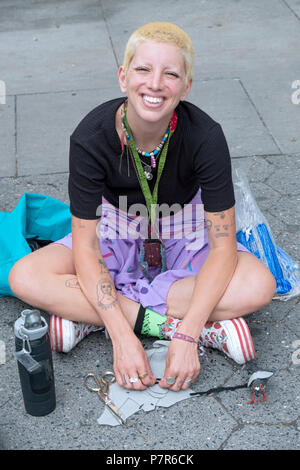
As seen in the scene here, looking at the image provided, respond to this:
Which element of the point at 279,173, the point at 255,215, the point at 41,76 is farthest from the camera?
the point at 41,76

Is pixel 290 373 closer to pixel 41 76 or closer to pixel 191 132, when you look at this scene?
pixel 191 132

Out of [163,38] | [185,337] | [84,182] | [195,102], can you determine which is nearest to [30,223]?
[84,182]

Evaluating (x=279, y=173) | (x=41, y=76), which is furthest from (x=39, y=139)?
(x=279, y=173)

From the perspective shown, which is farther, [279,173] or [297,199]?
[279,173]

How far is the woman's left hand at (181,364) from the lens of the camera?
2.37 metres

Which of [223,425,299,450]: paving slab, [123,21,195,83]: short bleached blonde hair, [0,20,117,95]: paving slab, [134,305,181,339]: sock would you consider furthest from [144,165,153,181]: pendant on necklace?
[0,20,117,95]: paving slab

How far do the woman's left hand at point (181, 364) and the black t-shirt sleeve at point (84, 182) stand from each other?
60 cm

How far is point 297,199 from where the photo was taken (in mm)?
3586

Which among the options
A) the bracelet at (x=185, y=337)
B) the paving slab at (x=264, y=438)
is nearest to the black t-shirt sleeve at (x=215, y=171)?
the bracelet at (x=185, y=337)

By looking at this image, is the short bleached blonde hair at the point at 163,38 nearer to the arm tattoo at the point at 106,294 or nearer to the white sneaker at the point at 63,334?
the arm tattoo at the point at 106,294

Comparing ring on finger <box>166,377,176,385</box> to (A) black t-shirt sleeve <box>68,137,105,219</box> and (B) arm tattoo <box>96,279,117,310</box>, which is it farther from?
(A) black t-shirt sleeve <box>68,137,105,219</box>

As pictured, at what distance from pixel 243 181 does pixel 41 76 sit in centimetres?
260

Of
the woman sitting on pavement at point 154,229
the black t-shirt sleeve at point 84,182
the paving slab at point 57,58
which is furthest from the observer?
the paving slab at point 57,58

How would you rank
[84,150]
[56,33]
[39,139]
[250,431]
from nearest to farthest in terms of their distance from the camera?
[250,431] < [84,150] < [39,139] < [56,33]
